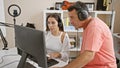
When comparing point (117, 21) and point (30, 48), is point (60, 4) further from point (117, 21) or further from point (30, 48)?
point (30, 48)

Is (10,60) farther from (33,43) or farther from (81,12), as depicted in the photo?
(81,12)

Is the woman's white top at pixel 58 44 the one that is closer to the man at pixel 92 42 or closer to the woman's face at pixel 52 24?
the woman's face at pixel 52 24

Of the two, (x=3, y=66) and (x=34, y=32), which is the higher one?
(x=34, y=32)

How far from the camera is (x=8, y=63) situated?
153cm

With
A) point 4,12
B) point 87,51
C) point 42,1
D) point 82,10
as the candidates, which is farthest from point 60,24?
point 4,12

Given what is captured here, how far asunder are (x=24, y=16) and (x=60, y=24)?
1284mm

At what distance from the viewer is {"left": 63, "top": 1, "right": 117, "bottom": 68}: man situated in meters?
1.07

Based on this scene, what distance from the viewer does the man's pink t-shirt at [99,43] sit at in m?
1.08

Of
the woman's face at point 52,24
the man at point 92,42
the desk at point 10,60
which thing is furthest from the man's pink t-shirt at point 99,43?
the woman's face at point 52,24

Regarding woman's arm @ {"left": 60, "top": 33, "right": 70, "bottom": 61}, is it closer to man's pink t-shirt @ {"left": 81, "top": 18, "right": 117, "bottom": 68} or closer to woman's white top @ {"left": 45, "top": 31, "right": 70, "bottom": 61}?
woman's white top @ {"left": 45, "top": 31, "right": 70, "bottom": 61}

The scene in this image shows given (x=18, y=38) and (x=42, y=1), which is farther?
(x=42, y=1)

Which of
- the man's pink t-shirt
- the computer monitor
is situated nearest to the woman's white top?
the man's pink t-shirt

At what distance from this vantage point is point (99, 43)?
110 centimetres

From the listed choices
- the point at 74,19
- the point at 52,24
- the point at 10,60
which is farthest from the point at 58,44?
the point at 74,19
